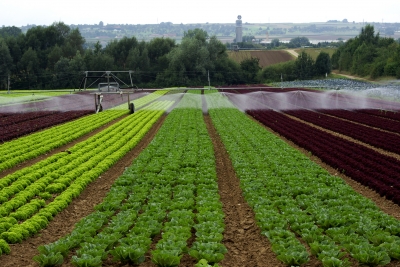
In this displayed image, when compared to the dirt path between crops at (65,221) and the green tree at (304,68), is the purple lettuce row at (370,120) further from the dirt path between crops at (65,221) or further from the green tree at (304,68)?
the green tree at (304,68)

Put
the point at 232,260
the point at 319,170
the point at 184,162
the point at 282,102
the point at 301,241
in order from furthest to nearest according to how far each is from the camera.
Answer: the point at 282,102 < the point at 184,162 < the point at 319,170 < the point at 301,241 < the point at 232,260

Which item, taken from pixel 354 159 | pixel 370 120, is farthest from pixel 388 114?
pixel 354 159

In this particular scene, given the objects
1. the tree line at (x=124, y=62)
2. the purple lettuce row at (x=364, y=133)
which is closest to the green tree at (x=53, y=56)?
the tree line at (x=124, y=62)

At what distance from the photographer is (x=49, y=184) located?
14883 mm

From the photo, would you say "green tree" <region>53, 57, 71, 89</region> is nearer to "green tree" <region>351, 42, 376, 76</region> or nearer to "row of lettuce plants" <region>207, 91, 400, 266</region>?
"green tree" <region>351, 42, 376, 76</region>

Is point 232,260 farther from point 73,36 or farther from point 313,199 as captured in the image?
point 73,36

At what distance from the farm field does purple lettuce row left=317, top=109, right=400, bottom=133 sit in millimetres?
Answer: 5260

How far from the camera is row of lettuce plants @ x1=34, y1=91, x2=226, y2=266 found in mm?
8961

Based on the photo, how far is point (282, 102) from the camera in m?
46.8

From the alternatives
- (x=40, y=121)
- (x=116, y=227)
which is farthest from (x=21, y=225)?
(x=40, y=121)

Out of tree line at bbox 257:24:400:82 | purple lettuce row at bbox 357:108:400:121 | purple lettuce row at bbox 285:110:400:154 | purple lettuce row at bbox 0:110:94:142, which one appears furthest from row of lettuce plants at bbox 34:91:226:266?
tree line at bbox 257:24:400:82

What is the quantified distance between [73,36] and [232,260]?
4225 inches

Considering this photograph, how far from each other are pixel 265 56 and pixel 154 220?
349 feet

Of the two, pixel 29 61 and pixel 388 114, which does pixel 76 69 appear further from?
pixel 388 114
